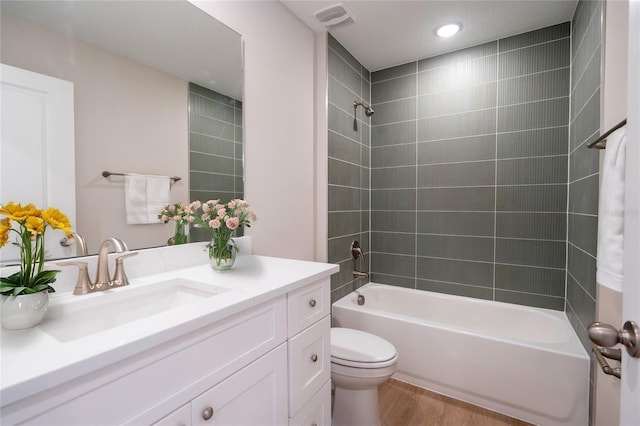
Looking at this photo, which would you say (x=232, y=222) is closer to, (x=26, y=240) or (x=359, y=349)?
(x=26, y=240)

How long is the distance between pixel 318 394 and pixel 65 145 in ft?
4.24

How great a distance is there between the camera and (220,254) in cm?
125

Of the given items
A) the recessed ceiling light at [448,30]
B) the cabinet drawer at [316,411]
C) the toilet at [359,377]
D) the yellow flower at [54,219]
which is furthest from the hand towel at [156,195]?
the recessed ceiling light at [448,30]

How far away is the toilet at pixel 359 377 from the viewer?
152 centimetres

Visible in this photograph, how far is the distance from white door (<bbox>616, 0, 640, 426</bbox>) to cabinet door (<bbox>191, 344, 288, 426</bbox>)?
84 centimetres

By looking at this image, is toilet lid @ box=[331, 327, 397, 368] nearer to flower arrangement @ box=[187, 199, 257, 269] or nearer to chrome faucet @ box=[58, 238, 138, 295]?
flower arrangement @ box=[187, 199, 257, 269]

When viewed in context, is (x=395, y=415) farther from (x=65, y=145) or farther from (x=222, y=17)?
(x=222, y=17)

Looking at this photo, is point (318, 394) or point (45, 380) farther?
point (318, 394)

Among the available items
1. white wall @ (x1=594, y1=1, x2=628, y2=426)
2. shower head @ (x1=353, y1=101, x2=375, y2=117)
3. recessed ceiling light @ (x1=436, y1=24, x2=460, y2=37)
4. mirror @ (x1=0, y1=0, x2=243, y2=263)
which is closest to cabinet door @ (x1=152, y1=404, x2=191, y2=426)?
mirror @ (x1=0, y1=0, x2=243, y2=263)

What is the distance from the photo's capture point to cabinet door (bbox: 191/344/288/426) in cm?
76

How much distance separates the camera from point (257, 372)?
91 centimetres

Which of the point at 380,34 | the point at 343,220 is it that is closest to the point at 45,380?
the point at 343,220

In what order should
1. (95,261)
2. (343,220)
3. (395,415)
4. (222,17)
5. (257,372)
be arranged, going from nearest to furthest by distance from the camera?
(257,372) < (95,261) < (222,17) < (395,415) < (343,220)

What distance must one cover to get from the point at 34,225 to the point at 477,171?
102 inches
